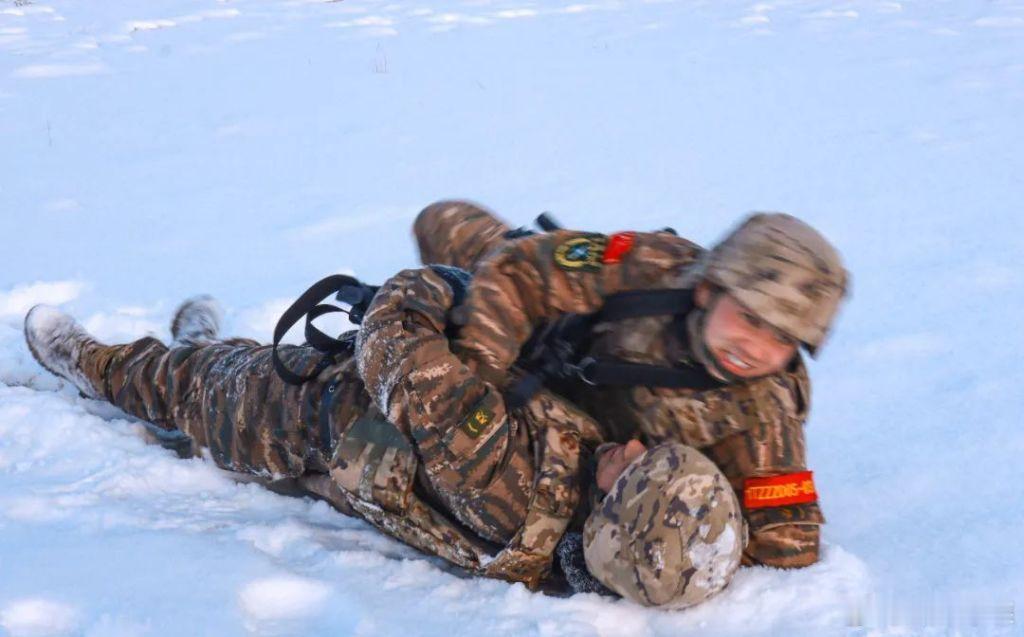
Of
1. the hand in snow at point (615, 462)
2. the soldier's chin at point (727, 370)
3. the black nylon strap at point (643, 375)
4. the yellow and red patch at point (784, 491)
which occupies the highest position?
the soldier's chin at point (727, 370)

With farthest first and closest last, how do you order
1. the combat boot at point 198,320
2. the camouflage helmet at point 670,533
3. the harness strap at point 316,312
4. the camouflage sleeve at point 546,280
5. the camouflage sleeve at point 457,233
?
the combat boot at point 198,320 → the camouflage sleeve at point 457,233 → the harness strap at point 316,312 → the camouflage sleeve at point 546,280 → the camouflage helmet at point 670,533

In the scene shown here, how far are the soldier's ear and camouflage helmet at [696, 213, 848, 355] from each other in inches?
3.3

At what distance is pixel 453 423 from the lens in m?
2.32

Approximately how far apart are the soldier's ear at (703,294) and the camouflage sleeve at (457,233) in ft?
2.66

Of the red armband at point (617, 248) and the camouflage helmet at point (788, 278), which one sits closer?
the camouflage helmet at point (788, 278)

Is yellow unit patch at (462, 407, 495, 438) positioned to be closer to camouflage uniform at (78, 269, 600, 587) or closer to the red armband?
camouflage uniform at (78, 269, 600, 587)

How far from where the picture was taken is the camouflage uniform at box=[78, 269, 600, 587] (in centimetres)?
234

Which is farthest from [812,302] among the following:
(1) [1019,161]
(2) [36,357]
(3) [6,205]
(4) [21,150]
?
(4) [21,150]

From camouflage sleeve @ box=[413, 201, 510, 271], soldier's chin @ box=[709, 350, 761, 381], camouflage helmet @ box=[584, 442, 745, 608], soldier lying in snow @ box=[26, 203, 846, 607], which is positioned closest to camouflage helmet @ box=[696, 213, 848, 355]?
Answer: soldier lying in snow @ box=[26, 203, 846, 607]

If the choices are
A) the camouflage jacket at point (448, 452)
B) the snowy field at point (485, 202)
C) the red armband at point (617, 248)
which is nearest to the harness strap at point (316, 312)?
the camouflage jacket at point (448, 452)

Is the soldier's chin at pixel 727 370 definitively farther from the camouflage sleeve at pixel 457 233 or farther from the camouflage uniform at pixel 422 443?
the camouflage sleeve at pixel 457 233

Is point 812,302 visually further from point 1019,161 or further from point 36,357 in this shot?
point 1019,161

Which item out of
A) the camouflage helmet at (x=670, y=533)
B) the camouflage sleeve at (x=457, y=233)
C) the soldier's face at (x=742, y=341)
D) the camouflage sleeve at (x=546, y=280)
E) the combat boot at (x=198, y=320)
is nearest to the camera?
the camouflage helmet at (x=670, y=533)

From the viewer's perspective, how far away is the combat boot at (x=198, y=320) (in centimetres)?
341
